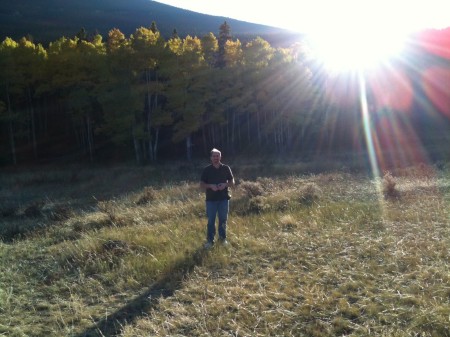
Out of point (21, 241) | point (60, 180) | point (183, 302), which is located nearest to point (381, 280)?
point (183, 302)

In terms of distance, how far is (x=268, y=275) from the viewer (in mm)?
5668

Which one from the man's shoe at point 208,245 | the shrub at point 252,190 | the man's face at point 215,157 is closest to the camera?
the man's shoe at point 208,245

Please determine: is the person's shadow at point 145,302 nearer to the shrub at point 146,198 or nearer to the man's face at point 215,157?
the man's face at point 215,157

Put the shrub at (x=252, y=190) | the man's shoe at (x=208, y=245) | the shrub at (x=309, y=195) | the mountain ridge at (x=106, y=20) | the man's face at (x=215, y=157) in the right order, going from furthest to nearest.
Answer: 1. the mountain ridge at (x=106, y=20)
2. the shrub at (x=252, y=190)
3. the shrub at (x=309, y=195)
4. the man's face at (x=215, y=157)
5. the man's shoe at (x=208, y=245)

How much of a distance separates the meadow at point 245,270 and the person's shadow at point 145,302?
2 centimetres

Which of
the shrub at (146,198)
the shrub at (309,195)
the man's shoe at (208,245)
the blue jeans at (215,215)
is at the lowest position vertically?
the shrub at (146,198)

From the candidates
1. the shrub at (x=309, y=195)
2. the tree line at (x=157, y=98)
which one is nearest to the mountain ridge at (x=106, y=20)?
the tree line at (x=157, y=98)

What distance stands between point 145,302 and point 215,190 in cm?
255

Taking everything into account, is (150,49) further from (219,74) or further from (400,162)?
(400,162)

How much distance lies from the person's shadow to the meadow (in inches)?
0.7

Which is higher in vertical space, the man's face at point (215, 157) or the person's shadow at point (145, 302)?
the man's face at point (215, 157)

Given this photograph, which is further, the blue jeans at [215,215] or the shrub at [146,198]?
the shrub at [146,198]

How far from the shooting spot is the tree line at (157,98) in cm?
2819

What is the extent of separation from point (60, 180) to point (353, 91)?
28.2m
